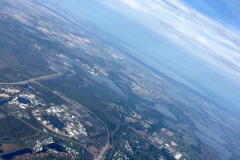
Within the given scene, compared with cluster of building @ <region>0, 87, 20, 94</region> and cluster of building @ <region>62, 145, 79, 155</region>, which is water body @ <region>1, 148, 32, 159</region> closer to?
cluster of building @ <region>62, 145, 79, 155</region>

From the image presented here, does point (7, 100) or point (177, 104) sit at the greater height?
point (177, 104)

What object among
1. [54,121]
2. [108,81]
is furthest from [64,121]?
[108,81]

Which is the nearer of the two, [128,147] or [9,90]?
[9,90]

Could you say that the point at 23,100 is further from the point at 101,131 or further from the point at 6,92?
the point at 101,131

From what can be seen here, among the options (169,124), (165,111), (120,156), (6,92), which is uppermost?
(165,111)

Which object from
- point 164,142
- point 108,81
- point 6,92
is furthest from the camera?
point 108,81

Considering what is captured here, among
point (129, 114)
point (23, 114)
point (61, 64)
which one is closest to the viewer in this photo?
point (23, 114)

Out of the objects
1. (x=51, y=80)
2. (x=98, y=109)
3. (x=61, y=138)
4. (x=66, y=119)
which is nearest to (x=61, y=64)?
(x=51, y=80)

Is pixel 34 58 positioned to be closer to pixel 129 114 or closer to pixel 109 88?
pixel 109 88
